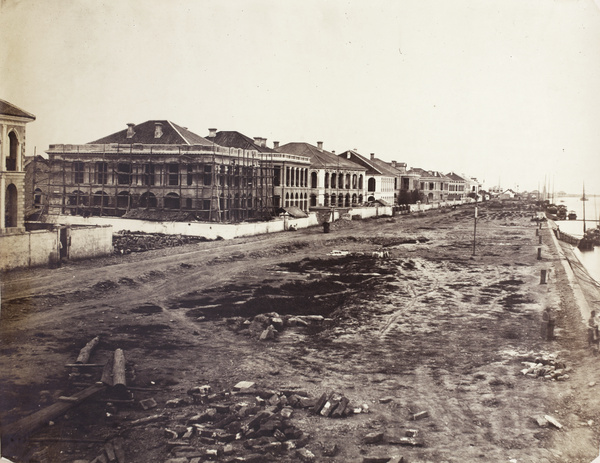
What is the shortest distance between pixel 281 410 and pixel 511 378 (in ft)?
9.85

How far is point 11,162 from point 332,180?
86.0ft

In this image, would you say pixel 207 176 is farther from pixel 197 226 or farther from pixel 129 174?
pixel 129 174

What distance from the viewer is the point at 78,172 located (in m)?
9.53

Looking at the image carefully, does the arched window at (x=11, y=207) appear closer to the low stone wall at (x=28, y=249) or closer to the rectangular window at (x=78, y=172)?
the low stone wall at (x=28, y=249)

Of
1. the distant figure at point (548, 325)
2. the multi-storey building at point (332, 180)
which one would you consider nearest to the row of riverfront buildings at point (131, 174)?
the distant figure at point (548, 325)

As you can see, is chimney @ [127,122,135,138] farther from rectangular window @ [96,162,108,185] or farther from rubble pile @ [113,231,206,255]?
rubble pile @ [113,231,206,255]

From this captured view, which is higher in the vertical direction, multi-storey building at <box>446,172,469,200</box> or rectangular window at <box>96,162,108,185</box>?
multi-storey building at <box>446,172,469,200</box>

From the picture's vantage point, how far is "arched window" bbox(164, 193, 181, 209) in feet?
39.8

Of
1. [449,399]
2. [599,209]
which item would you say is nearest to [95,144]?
[449,399]

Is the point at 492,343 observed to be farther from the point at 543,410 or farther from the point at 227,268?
the point at 227,268

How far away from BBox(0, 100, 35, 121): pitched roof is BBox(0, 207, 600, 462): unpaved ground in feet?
7.34

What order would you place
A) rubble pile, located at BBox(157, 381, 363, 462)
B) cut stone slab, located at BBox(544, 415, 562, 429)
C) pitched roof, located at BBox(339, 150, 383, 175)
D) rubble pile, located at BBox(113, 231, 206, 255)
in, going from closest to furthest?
rubble pile, located at BBox(157, 381, 363, 462) < cut stone slab, located at BBox(544, 415, 562, 429) < rubble pile, located at BBox(113, 231, 206, 255) < pitched roof, located at BBox(339, 150, 383, 175)

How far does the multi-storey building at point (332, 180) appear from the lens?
28.7 m

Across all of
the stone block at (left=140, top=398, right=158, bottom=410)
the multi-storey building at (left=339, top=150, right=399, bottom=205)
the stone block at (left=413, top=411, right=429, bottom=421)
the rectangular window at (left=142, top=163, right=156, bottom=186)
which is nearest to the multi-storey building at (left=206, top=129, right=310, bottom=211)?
the multi-storey building at (left=339, top=150, right=399, bottom=205)
